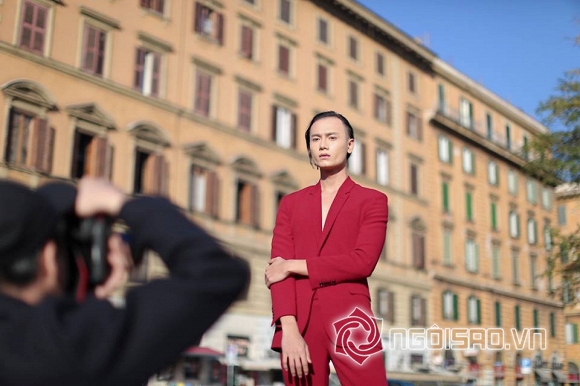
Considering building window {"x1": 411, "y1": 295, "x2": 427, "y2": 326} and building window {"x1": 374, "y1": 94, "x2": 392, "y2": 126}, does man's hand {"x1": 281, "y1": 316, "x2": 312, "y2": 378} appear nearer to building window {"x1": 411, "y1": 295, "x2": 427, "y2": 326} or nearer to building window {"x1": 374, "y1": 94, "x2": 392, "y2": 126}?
building window {"x1": 374, "y1": 94, "x2": 392, "y2": 126}

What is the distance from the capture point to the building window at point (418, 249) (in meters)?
39.9

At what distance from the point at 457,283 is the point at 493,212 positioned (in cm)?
761

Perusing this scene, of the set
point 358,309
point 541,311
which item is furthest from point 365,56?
point 358,309

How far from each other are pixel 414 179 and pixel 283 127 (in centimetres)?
1084

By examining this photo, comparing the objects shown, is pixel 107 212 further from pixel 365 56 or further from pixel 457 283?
pixel 457 283

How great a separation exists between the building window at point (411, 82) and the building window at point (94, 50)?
65.7ft

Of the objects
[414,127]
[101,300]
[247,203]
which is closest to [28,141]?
[247,203]

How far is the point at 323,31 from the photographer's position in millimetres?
36250

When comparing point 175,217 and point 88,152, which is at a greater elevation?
point 88,152

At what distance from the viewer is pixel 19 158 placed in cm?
2295

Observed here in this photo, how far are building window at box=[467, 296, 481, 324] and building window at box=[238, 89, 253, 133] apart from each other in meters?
19.5

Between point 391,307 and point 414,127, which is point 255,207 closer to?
point 391,307

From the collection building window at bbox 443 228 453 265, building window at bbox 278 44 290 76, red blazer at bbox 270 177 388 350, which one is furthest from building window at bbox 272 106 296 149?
red blazer at bbox 270 177 388 350

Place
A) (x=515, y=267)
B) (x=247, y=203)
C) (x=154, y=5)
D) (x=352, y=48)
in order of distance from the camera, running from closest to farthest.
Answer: (x=154, y=5)
(x=247, y=203)
(x=352, y=48)
(x=515, y=267)
